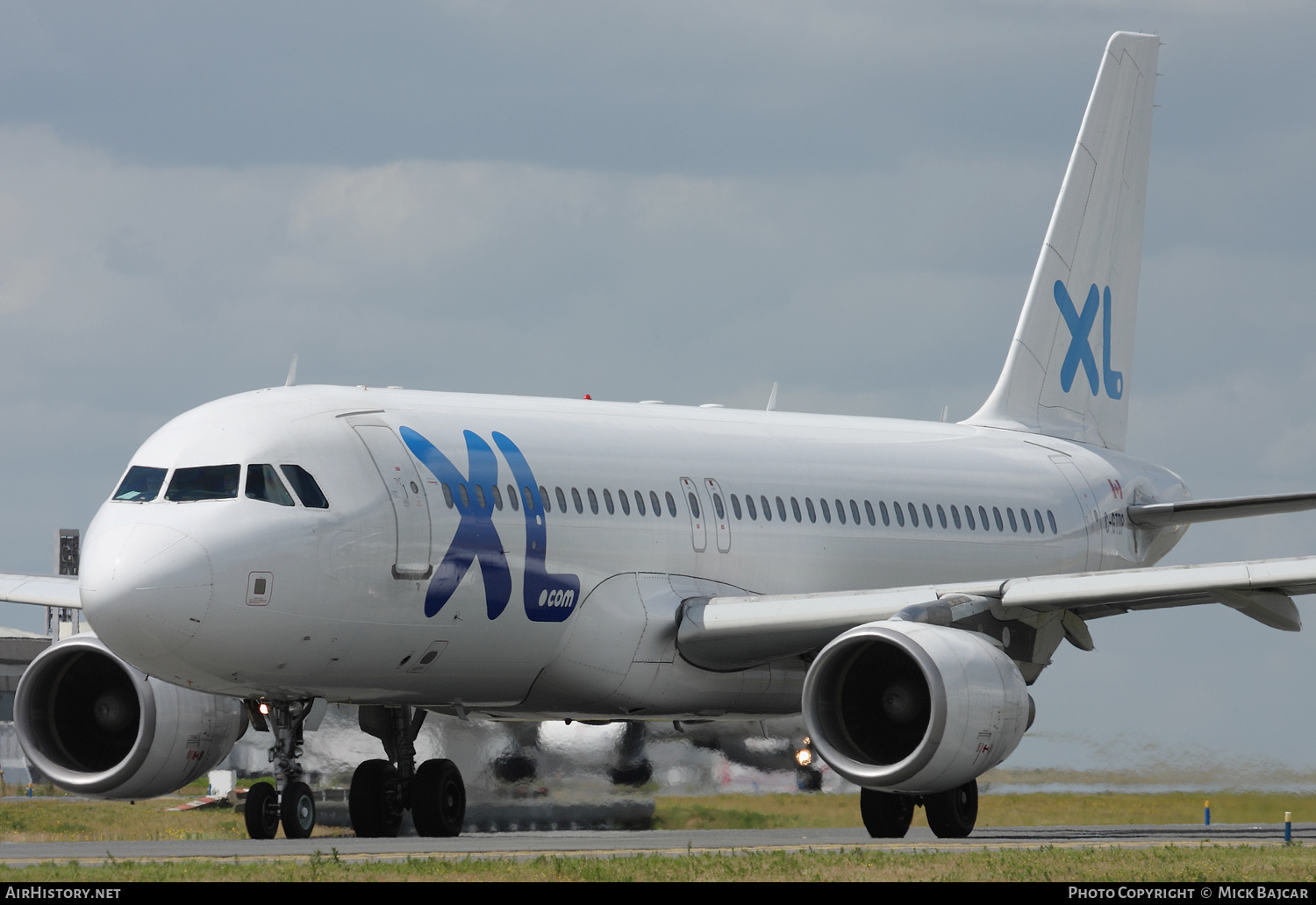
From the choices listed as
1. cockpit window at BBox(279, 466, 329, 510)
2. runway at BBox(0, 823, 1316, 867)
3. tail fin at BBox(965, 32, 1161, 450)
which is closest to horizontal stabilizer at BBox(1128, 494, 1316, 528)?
tail fin at BBox(965, 32, 1161, 450)

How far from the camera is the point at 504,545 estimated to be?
20.1 m

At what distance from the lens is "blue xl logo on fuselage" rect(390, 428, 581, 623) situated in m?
19.6

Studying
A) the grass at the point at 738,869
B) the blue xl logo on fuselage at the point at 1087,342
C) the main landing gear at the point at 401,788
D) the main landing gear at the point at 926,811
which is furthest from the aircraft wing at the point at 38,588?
the blue xl logo on fuselage at the point at 1087,342

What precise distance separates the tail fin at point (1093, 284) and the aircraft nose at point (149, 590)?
49.9 ft

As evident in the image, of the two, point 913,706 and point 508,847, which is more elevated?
point 913,706

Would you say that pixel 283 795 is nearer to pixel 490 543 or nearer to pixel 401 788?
pixel 401 788

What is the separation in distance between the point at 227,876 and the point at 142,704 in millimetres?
7409

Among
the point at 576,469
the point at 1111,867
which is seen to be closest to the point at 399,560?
the point at 576,469

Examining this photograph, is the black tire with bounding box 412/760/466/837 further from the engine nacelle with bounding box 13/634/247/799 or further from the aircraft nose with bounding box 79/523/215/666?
the aircraft nose with bounding box 79/523/215/666

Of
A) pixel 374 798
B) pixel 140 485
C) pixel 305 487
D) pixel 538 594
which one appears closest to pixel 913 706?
pixel 538 594

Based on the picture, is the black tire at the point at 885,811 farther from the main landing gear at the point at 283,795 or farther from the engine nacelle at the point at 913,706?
the main landing gear at the point at 283,795

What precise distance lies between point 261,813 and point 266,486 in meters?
3.17

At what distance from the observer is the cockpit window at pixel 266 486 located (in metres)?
18.4

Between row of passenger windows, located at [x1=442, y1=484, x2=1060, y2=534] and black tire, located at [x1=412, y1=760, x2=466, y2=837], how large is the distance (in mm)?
3281
